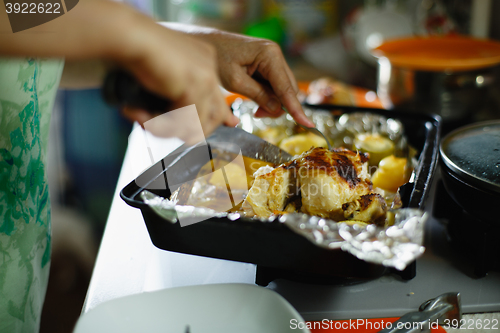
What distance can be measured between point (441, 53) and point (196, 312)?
4.11 feet

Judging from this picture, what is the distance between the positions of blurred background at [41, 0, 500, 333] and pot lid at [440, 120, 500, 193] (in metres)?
0.82

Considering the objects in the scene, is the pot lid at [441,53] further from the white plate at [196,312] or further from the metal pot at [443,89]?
the white plate at [196,312]

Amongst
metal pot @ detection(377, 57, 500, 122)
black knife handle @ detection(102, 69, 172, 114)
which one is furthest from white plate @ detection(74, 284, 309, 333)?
metal pot @ detection(377, 57, 500, 122)

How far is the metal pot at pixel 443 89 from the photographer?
122 centimetres

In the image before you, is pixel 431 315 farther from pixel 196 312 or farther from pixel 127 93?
pixel 127 93

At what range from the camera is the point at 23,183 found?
0.75 m

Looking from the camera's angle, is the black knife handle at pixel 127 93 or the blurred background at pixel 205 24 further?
the blurred background at pixel 205 24

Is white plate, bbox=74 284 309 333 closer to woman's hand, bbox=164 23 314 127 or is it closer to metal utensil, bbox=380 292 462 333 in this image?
metal utensil, bbox=380 292 462 333

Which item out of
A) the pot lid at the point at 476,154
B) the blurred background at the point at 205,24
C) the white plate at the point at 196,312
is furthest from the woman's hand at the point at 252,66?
the blurred background at the point at 205,24

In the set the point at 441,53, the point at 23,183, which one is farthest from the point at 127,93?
the point at 441,53

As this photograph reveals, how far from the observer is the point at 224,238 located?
0.60 meters

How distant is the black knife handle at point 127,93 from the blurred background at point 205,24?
1.29 metres

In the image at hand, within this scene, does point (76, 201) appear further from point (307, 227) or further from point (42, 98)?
point (307, 227)

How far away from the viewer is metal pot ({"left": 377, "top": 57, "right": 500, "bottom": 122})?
3.99 ft
